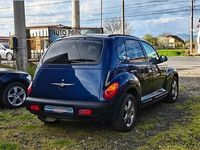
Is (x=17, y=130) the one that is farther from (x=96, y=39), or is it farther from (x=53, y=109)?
(x=96, y=39)

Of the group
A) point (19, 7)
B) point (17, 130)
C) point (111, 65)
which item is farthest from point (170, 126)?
point (19, 7)

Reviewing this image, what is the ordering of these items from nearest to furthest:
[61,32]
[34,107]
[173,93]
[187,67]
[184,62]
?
[34,107] < [173,93] < [61,32] < [187,67] < [184,62]

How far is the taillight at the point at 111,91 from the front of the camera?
18.2 ft

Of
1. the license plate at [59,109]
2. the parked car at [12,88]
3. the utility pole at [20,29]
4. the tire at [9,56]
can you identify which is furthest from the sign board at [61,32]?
the tire at [9,56]

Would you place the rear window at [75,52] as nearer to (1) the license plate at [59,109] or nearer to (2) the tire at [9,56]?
(1) the license plate at [59,109]

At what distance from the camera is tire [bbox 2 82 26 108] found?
8.16 meters

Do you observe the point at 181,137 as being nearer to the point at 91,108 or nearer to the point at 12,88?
the point at 91,108

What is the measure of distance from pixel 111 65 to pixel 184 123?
78.9 inches

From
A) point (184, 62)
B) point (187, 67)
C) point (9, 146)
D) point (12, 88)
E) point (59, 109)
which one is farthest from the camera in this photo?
point (184, 62)

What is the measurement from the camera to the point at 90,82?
5.60m

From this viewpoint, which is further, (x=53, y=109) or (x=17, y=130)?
(x=17, y=130)

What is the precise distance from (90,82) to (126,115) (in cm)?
98

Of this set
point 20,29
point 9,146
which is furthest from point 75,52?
point 20,29

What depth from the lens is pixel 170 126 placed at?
6449 mm
